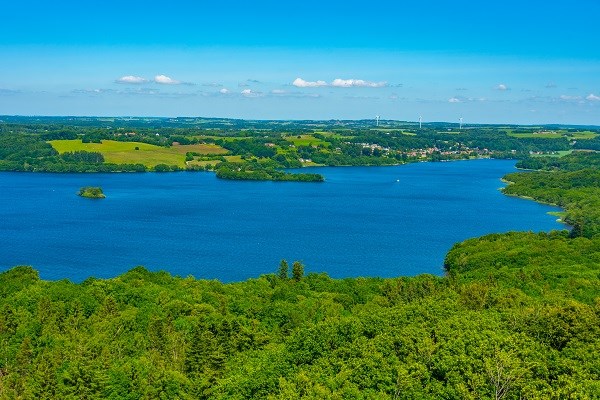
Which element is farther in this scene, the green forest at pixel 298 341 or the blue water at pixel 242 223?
the blue water at pixel 242 223

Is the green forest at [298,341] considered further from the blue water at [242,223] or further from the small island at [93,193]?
the small island at [93,193]

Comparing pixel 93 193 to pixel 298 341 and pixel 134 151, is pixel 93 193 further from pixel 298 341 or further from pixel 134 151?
pixel 298 341

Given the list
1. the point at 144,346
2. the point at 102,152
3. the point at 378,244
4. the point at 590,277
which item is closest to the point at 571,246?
the point at 590,277

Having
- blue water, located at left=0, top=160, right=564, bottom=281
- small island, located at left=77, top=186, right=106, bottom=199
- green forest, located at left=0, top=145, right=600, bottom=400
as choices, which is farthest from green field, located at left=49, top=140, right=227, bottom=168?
green forest, located at left=0, top=145, right=600, bottom=400

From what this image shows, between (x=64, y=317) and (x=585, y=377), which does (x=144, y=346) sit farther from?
(x=585, y=377)

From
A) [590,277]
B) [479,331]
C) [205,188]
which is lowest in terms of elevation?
[205,188]

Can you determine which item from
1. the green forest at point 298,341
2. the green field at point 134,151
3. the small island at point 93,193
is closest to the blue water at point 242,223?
the small island at point 93,193
